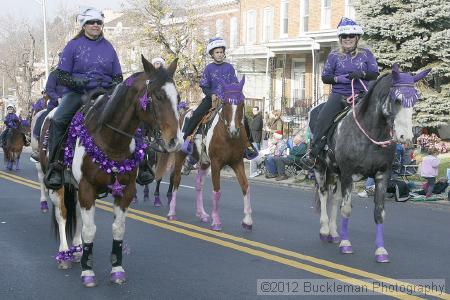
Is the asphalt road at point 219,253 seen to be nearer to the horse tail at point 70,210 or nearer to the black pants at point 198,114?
the horse tail at point 70,210

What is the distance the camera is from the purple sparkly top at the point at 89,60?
7.67 meters

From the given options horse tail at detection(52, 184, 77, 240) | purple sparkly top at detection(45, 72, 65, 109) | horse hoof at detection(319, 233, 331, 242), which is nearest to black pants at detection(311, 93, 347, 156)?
horse hoof at detection(319, 233, 331, 242)

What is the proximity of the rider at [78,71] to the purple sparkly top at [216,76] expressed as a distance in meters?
3.59

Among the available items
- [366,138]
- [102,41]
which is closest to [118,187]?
[102,41]

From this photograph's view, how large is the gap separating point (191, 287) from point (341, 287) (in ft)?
5.09

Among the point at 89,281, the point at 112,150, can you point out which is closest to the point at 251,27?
the point at 112,150

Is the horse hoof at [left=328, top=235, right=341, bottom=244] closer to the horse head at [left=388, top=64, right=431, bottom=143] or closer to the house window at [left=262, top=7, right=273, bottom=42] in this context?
the horse head at [left=388, top=64, right=431, bottom=143]

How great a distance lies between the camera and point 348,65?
30.9 ft

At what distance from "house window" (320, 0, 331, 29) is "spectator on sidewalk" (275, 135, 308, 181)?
15264 mm

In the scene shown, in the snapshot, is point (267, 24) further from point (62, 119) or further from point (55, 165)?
point (55, 165)

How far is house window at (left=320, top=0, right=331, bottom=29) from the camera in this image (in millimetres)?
33500

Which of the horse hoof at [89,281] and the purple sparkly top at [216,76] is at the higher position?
the purple sparkly top at [216,76]

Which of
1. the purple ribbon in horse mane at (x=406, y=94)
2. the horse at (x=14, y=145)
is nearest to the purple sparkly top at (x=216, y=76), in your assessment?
the purple ribbon in horse mane at (x=406, y=94)

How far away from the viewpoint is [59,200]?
8367mm
